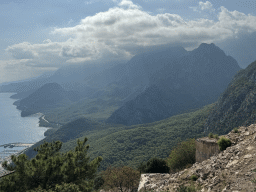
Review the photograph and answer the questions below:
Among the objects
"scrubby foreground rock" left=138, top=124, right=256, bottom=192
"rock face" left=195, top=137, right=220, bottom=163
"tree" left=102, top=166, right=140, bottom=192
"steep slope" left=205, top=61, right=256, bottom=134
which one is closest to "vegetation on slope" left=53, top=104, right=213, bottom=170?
"steep slope" left=205, top=61, right=256, bottom=134

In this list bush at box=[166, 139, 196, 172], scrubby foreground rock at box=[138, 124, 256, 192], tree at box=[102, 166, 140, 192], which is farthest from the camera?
bush at box=[166, 139, 196, 172]

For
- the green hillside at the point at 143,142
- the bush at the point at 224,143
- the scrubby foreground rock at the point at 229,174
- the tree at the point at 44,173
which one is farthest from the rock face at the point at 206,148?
the green hillside at the point at 143,142

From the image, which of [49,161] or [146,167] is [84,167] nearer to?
[49,161]

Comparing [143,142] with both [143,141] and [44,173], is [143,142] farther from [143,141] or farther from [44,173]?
[44,173]

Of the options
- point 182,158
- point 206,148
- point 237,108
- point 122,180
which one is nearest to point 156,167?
point 182,158

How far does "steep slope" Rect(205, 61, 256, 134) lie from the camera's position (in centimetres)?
9112

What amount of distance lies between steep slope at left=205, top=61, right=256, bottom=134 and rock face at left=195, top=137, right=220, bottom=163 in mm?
77178

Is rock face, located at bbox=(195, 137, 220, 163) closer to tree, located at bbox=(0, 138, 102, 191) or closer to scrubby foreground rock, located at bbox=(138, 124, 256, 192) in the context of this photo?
scrubby foreground rock, located at bbox=(138, 124, 256, 192)

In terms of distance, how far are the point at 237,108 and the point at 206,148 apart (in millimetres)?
101882

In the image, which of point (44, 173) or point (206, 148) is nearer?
point (44, 173)

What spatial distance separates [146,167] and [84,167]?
59.0ft

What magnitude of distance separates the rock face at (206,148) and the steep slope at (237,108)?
77.2 metres

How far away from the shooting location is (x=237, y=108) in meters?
105

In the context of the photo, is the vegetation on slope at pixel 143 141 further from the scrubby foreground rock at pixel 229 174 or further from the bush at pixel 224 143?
the scrubby foreground rock at pixel 229 174
